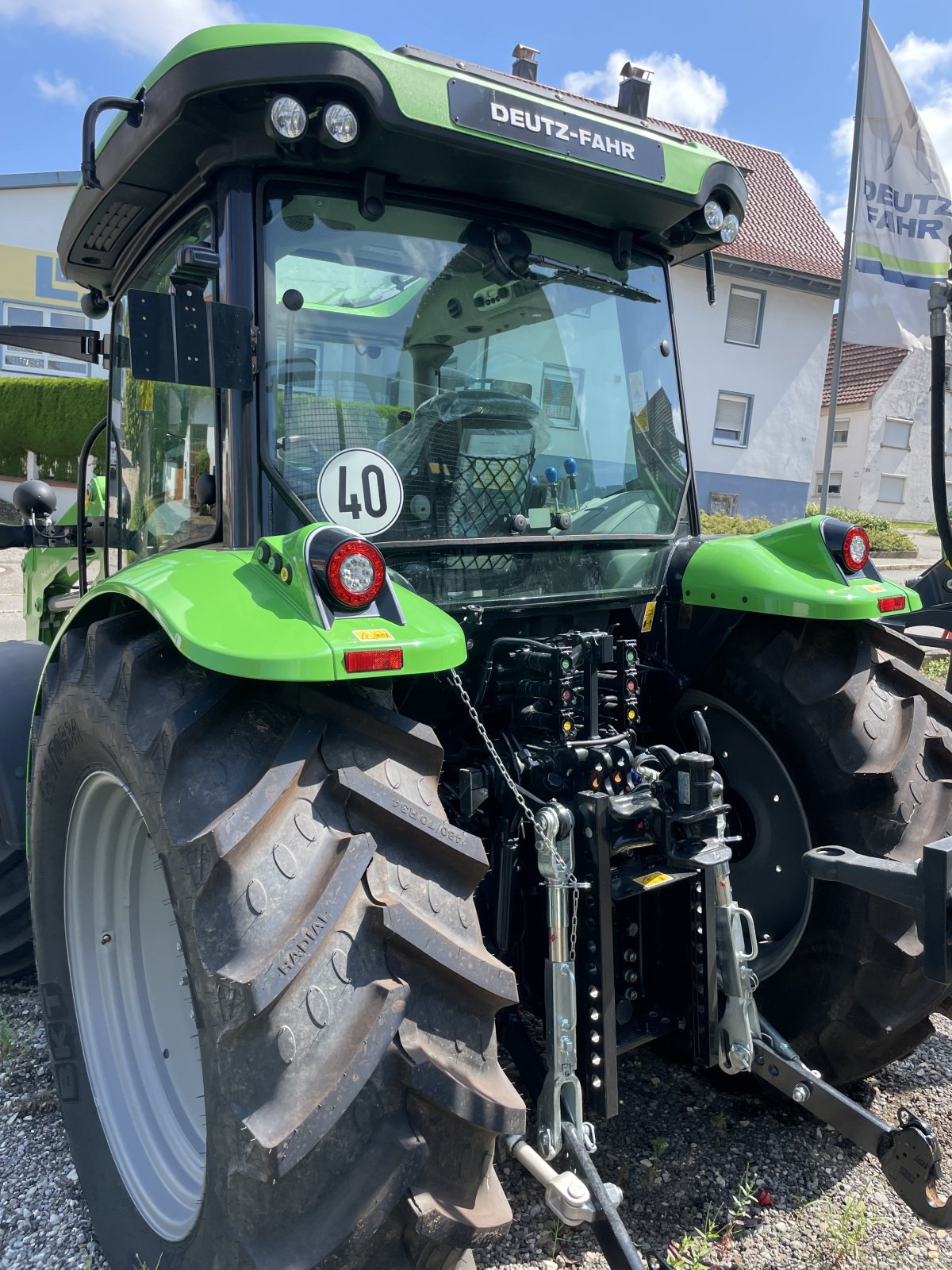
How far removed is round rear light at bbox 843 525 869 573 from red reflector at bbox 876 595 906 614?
12 centimetres

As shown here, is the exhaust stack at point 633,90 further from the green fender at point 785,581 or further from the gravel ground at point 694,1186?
the gravel ground at point 694,1186

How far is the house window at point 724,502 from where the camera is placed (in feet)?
74.9

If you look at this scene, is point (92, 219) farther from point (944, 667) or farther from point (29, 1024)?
point (944, 667)

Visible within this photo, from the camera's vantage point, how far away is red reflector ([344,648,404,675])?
1.60 meters

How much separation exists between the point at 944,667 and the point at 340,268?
24.4ft

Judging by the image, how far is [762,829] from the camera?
2631 mm

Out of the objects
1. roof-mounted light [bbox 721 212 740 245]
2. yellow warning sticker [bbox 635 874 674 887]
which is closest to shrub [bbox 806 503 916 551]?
roof-mounted light [bbox 721 212 740 245]

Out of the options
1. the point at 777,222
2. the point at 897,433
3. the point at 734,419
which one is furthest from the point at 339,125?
the point at 897,433

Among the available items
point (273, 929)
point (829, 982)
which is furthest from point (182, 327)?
point (829, 982)

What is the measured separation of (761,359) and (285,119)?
75.0 ft

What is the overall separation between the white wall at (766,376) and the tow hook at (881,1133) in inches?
824

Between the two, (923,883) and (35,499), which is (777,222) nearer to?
(35,499)

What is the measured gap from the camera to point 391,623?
5.66 ft

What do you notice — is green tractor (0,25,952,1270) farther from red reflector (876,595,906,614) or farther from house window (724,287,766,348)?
house window (724,287,766,348)
